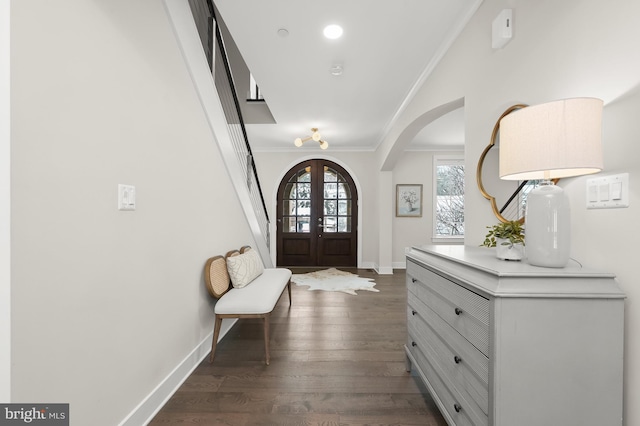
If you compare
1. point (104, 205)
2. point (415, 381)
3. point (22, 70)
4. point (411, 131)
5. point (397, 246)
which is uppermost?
point (411, 131)

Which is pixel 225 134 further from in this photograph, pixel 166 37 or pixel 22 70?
pixel 22 70

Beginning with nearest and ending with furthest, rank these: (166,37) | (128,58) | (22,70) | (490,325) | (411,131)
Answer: (22,70)
(490,325)
(128,58)
(166,37)
(411,131)

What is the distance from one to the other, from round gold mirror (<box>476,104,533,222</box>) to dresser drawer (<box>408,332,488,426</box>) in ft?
2.98

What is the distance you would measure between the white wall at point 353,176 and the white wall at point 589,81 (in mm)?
4292

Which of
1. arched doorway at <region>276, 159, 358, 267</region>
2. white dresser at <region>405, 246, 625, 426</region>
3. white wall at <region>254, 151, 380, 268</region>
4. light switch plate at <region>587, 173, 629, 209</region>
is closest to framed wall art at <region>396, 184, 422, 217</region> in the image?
white wall at <region>254, 151, 380, 268</region>

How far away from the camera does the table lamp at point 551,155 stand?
3.18 ft

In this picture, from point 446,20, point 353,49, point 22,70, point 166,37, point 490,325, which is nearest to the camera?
point 22,70

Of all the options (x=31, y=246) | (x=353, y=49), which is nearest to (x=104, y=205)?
(x=31, y=246)

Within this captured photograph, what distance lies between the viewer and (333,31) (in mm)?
2301

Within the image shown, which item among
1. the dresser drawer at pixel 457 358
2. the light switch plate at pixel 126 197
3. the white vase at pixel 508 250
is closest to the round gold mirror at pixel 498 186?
the white vase at pixel 508 250

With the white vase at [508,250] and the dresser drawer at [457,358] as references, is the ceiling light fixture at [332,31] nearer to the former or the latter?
the white vase at [508,250]

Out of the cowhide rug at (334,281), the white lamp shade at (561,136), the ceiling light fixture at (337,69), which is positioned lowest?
the cowhide rug at (334,281)

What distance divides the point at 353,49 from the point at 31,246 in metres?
2.56

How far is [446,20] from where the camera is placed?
7.02 feet
